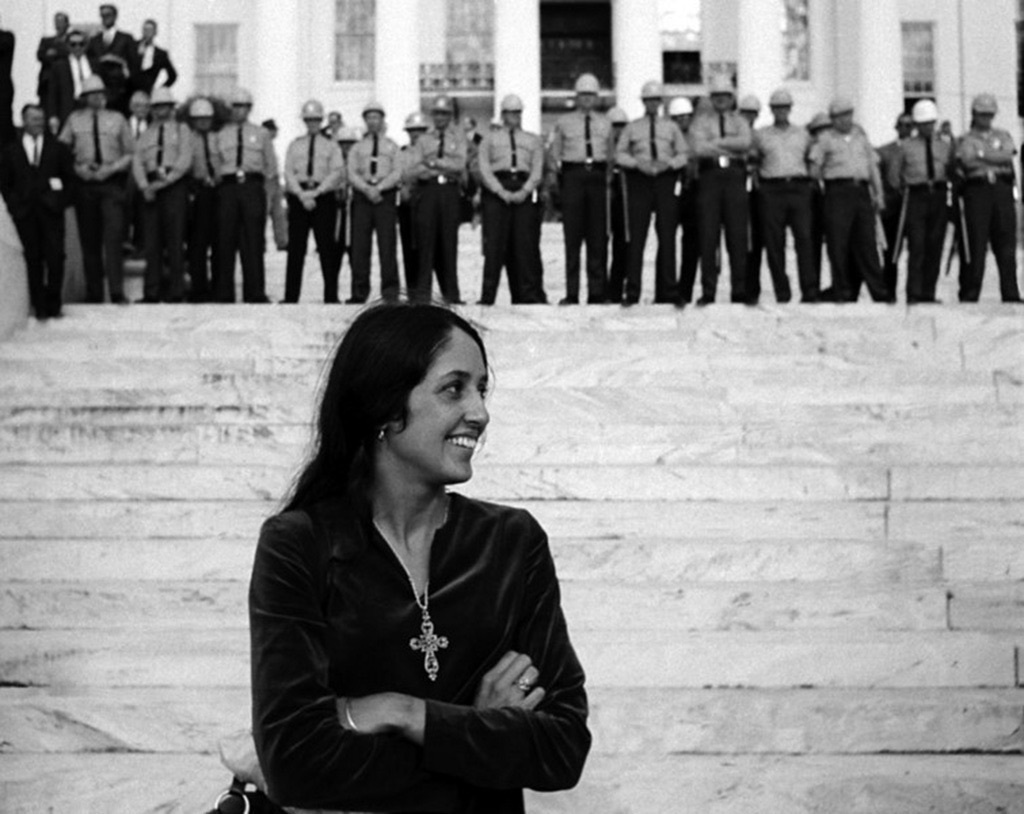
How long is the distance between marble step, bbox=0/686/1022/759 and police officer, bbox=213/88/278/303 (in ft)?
27.8

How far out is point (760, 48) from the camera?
91.5 ft

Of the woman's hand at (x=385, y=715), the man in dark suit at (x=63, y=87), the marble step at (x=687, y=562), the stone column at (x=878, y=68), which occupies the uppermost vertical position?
the stone column at (x=878, y=68)

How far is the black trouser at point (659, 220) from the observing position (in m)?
13.6

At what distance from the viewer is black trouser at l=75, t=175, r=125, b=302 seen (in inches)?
536

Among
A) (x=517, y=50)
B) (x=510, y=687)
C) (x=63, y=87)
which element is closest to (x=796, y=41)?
(x=517, y=50)

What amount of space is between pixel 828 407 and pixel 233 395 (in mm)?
3525

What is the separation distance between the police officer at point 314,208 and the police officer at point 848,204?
4215 mm

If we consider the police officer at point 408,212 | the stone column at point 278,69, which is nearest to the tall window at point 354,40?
the stone column at point 278,69

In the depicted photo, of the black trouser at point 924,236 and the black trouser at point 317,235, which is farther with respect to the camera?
the black trouser at point 317,235

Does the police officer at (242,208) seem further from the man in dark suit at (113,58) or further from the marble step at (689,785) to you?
the marble step at (689,785)

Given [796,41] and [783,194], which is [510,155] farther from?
[796,41]

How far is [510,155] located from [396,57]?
610 inches

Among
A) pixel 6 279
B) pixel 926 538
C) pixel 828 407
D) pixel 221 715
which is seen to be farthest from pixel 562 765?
pixel 6 279

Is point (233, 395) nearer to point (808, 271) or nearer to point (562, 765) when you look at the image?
point (808, 271)
